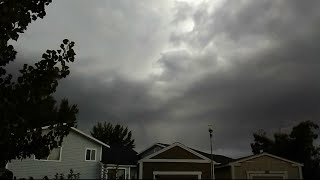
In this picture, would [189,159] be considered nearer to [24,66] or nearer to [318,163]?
[318,163]

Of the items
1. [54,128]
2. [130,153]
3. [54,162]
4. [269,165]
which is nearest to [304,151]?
[269,165]

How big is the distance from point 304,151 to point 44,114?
119 ft

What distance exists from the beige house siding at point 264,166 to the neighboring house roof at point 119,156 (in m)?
10.0

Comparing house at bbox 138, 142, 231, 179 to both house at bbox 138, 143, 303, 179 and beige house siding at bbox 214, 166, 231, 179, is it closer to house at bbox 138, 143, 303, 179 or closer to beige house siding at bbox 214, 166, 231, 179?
house at bbox 138, 143, 303, 179

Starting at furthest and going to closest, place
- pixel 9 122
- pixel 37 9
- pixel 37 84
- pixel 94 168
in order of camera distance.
→ pixel 94 168
pixel 37 9
pixel 37 84
pixel 9 122

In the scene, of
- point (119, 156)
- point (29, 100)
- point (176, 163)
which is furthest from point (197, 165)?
point (29, 100)

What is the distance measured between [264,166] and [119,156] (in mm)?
13628

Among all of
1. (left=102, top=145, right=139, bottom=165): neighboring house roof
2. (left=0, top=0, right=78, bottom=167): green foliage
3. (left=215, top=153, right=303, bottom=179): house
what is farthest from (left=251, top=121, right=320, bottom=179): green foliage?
(left=0, top=0, right=78, bottom=167): green foliage

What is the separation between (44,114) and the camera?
34.8ft

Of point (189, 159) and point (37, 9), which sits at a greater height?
point (37, 9)

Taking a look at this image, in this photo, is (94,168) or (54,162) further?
(94,168)

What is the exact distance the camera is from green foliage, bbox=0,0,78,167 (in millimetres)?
10281

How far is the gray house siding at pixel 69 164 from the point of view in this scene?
32491mm

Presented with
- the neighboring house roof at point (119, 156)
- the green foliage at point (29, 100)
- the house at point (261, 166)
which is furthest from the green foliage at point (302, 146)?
the green foliage at point (29, 100)
